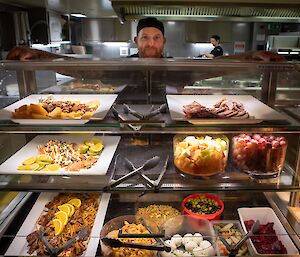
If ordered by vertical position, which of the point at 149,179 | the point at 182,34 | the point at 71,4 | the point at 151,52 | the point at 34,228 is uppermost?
the point at 71,4

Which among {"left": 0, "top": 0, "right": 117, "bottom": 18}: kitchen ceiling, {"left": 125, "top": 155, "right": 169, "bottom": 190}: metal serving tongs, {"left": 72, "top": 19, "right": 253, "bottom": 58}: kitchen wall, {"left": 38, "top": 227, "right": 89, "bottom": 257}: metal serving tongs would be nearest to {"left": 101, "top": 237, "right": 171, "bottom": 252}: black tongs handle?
{"left": 38, "top": 227, "right": 89, "bottom": 257}: metal serving tongs

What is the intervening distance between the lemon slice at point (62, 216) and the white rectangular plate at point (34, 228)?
100 millimetres

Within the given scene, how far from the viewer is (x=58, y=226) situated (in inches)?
53.4

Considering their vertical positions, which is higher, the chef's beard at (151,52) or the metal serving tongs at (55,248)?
the chef's beard at (151,52)

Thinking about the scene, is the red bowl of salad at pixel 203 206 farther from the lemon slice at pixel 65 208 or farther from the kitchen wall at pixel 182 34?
the kitchen wall at pixel 182 34

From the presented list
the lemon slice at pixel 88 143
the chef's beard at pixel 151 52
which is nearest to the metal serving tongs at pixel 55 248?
the lemon slice at pixel 88 143

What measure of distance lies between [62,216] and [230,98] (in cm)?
96

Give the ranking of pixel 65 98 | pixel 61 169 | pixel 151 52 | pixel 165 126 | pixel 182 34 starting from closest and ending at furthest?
pixel 165 126 → pixel 61 169 → pixel 65 98 → pixel 151 52 → pixel 182 34

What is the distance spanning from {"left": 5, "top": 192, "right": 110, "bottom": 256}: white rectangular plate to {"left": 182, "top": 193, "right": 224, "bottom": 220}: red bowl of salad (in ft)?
1.35

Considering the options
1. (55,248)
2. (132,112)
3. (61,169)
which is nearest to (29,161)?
(61,169)

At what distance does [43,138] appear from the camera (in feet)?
4.99

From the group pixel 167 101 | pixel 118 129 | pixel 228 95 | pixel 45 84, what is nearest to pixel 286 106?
pixel 228 95

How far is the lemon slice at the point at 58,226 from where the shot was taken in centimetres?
133

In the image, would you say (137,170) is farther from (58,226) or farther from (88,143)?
(58,226)
